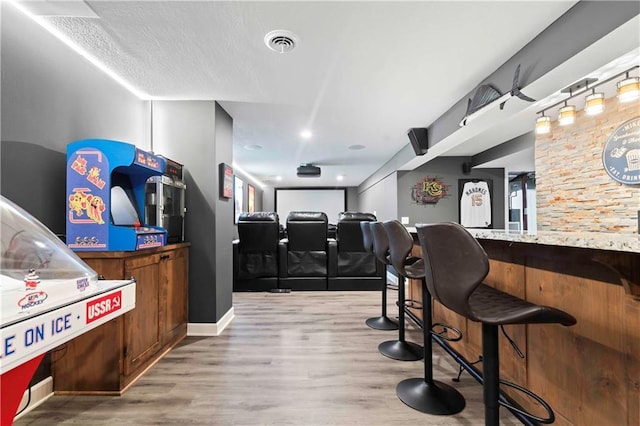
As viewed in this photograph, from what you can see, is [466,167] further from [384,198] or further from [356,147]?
[356,147]

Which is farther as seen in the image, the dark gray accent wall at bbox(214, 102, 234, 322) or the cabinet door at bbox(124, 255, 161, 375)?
the dark gray accent wall at bbox(214, 102, 234, 322)

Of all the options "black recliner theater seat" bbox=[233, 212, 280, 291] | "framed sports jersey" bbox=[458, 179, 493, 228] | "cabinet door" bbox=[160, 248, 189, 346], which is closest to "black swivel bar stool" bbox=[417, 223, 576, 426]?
"cabinet door" bbox=[160, 248, 189, 346]

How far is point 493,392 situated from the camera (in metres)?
1.12

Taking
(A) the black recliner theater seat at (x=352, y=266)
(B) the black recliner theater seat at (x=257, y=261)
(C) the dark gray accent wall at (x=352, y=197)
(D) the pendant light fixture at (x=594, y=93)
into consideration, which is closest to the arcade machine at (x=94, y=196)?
(B) the black recliner theater seat at (x=257, y=261)

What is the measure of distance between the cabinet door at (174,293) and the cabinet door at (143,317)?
4.1 inches

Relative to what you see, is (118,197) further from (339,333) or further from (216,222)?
(339,333)

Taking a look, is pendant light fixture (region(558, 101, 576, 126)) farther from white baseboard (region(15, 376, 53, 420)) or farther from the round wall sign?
white baseboard (region(15, 376, 53, 420))

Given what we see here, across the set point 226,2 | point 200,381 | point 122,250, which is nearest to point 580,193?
point 226,2

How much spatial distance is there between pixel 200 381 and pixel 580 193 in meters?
4.80

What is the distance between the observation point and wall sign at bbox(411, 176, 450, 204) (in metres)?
5.67

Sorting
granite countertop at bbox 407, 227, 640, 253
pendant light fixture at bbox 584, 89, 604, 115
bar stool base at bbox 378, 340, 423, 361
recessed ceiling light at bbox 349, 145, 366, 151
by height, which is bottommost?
bar stool base at bbox 378, 340, 423, 361

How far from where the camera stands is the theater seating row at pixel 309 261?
464cm

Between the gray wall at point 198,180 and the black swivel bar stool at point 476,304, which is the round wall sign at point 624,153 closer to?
the black swivel bar stool at point 476,304

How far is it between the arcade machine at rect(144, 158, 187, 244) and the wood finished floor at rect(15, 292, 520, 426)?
115cm
